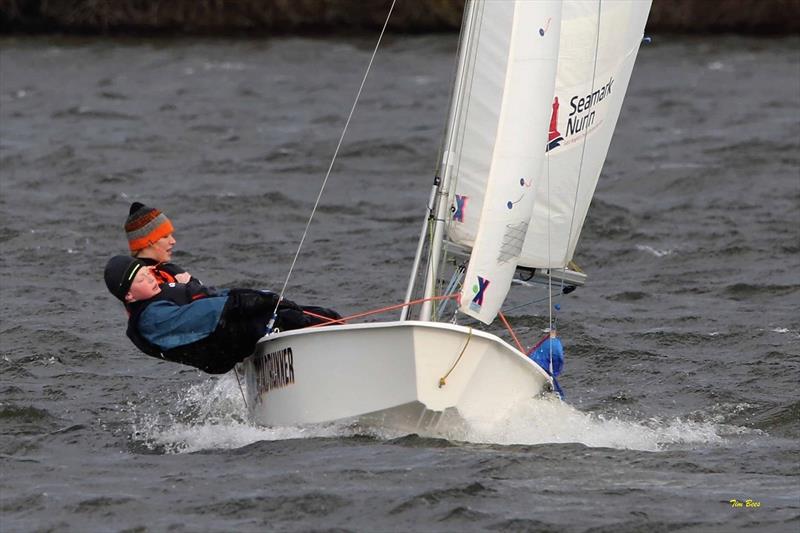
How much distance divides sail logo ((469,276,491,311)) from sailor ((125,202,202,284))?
1589 mm

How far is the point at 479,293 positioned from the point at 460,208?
0.55 m

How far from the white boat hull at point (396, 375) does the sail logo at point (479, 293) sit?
0.97 ft

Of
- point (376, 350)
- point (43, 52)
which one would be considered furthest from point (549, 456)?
point (43, 52)

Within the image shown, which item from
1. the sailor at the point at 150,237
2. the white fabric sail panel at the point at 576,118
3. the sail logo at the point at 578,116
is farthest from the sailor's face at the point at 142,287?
the sail logo at the point at 578,116

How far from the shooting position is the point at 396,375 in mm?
7250

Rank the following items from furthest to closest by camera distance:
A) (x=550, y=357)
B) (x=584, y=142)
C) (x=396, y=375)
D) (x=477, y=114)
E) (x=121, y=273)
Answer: (x=584, y=142), (x=550, y=357), (x=477, y=114), (x=121, y=273), (x=396, y=375)

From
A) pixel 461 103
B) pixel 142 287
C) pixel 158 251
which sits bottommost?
pixel 142 287

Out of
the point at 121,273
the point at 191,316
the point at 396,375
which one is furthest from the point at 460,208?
the point at 121,273

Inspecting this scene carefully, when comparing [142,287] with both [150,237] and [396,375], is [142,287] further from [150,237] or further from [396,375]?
[396,375]

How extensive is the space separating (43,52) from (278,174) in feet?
32.1

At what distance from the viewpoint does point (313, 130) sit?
19656 millimetres

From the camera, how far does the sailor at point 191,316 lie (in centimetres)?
771

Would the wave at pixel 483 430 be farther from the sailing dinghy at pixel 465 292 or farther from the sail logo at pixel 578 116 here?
the sail logo at pixel 578 116

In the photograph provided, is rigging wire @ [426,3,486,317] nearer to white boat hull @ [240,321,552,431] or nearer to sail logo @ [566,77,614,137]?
white boat hull @ [240,321,552,431]
